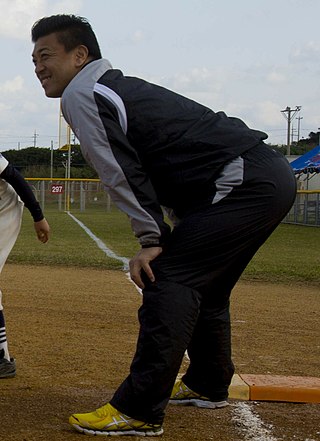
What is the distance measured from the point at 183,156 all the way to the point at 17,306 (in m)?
4.30

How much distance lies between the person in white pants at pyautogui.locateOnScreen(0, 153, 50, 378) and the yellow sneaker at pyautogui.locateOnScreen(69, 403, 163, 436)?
1146 millimetres

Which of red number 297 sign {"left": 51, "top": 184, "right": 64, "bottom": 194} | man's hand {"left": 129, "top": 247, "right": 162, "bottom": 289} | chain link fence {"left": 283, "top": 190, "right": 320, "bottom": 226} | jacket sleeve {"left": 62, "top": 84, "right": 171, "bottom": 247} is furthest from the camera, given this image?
red number 297 sign {"left": 51, "top": 184, "right": 64, "bottom": 194}

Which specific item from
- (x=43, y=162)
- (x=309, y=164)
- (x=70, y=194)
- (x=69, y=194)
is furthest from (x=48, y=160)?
(x=309, y=164)

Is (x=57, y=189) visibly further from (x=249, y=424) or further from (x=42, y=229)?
(x=249, y=424)

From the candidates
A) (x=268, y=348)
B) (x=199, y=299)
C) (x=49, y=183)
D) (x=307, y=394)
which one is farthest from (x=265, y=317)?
(x=49, y=183)

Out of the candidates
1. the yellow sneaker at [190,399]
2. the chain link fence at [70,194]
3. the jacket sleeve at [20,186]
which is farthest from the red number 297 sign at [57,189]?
the yellow sneaker at [190,399]

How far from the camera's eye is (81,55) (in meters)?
3.30

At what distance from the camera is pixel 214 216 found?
3301 mm

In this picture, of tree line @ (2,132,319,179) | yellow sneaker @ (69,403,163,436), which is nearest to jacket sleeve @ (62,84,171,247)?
yellow sneaker @ (69,403,163,436)

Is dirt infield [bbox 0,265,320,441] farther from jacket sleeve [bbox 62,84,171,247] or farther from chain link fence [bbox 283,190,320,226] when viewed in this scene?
chain link fence [bbox 283,190,320,226]

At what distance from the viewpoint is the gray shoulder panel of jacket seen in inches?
123

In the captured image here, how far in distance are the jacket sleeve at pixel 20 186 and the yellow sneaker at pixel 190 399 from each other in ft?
4.79

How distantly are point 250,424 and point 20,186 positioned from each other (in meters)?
1.97

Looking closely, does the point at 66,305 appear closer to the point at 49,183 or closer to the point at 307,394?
the point at 307,394
